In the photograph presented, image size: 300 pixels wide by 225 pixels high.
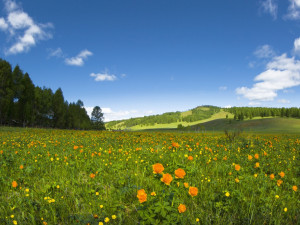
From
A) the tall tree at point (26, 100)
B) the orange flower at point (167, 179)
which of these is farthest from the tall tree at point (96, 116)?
the orange flower at point (167, 179)

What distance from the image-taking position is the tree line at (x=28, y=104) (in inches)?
1321

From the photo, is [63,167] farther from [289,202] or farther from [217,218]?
[289,202]

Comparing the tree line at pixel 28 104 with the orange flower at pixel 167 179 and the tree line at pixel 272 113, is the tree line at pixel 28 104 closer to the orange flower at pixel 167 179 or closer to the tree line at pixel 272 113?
the orange flower at pixel 167 179

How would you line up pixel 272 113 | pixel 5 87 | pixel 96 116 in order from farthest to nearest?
1. pixel 272 113
2. pixel 96 116
3. pixel 5 87

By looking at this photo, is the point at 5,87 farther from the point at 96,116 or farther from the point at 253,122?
the point at 253,122

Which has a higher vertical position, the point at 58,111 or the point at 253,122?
the point at 58,111

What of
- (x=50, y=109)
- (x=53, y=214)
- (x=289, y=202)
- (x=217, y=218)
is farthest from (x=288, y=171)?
(x=50, y=109)

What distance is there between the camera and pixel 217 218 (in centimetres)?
219

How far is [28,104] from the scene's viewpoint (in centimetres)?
3878

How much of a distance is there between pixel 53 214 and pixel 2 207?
1.02 m

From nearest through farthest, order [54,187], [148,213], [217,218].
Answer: [148,213] < [217,218] < [54,187]

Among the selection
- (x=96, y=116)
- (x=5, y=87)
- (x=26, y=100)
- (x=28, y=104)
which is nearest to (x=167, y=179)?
(x=5, y=87)

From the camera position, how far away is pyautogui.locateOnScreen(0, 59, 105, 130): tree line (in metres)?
33.6

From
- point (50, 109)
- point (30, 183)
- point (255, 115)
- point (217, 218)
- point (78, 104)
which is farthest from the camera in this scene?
point (255, 115)
